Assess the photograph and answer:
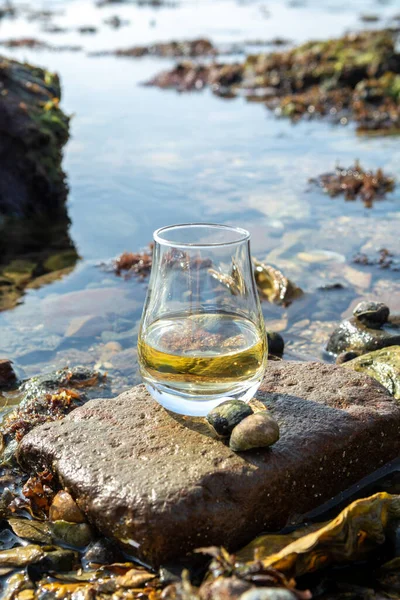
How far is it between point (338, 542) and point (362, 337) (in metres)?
2.63

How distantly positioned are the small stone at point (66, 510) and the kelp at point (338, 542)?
744mm

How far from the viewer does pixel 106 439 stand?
313 centimetres

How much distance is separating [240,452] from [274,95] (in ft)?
59.8

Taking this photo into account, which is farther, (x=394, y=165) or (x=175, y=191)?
(x=394, y=165)

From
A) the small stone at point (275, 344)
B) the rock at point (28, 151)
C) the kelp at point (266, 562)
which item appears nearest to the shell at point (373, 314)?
the small stone at point (275, 344)

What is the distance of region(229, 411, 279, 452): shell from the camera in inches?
110

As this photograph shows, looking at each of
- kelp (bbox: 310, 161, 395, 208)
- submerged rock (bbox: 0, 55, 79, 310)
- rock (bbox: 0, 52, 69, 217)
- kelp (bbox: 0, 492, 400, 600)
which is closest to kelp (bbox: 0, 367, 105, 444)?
kelp (bbox: 0, 492, 400, 600)

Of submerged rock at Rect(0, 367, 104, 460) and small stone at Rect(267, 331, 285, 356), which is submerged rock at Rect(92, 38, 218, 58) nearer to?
small stone at Rect(267, 331, 285, 356)

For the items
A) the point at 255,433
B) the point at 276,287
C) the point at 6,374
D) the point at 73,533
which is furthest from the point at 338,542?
the point at 276,287

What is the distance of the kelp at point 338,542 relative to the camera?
248 centimetres

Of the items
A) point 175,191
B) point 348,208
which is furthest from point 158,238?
point 175,191

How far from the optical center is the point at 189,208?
9.16m

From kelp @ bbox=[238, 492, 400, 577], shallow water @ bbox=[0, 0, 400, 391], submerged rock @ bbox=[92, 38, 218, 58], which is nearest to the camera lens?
kelp @ bbox=[238, 492, 400, 577]

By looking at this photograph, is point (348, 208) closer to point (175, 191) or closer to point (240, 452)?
point (175, 191)
